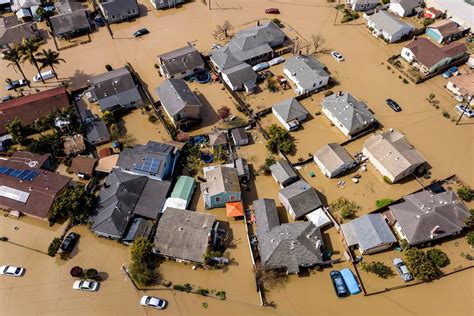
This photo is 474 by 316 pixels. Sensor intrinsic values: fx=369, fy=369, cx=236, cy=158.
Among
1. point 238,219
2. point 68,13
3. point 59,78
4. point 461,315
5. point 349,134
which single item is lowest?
point 461,315

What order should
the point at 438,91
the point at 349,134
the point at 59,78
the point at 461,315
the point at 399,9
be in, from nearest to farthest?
1. the point at 461,315
2. the point at 349,134
3. the point at 438,91
4. the point at 59,78
5. the point at 399,9

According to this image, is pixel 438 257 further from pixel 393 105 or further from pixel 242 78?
pixel 242 78

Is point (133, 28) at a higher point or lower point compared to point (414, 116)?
higher

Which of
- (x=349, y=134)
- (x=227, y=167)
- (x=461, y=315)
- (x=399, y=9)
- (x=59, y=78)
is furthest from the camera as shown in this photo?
(x=399, y=9)

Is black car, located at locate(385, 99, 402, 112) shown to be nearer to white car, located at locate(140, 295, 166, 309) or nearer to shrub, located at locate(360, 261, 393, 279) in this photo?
shrub, located at locate(360, 261, 393, 279)

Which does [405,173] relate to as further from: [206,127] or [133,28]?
[133,28]

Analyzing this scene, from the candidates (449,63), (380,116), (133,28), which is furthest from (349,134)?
(133,28)

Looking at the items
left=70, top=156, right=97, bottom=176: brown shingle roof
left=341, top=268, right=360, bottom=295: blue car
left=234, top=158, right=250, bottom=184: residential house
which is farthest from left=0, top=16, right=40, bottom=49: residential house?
left=341, top=268, right=360, bottom=295: blue car
